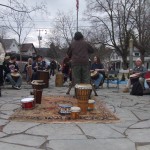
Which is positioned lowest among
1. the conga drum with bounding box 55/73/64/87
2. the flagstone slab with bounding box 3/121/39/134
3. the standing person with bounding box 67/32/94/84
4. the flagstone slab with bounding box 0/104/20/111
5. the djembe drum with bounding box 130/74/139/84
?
the flagstone slab with bounding box 3/121/39/134

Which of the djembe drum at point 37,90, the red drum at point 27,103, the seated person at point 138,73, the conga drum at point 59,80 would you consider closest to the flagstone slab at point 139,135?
the red drum at point 27,103

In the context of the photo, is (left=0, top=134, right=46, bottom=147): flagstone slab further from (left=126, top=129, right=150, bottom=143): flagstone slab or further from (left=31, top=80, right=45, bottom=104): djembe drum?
(left=31, top=80, right=45, bottom=104): djembe drum

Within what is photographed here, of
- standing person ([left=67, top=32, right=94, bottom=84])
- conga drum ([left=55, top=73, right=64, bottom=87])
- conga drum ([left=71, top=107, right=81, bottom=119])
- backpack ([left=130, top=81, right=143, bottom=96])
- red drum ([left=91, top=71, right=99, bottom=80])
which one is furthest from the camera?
conga drum ([left=55, top=73, right=64, bottom=87])

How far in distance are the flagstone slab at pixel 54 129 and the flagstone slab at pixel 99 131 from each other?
0.16 metres

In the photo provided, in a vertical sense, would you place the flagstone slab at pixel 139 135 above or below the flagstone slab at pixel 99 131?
below

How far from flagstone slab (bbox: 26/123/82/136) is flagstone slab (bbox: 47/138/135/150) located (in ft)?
1.82

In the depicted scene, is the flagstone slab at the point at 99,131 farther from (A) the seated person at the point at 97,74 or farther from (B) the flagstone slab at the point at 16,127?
(A) the seated person at the point at 97,74

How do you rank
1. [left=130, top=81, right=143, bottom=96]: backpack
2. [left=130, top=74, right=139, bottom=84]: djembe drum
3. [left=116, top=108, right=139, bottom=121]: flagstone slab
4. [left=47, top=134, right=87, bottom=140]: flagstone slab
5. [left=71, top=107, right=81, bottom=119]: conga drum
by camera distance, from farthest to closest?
[left=130, top=74, right=139, bottom=84]: djembe drum
[left=130, top=81, right=143, bottom=96]: backpack
[left=116, top=108, right=139, bottom=121]: flagstone slab
[left=71, top=107, right=81, bottom=119]: conga drum
[left=47, top=134, right=87, bottom=140]: flagstone slab

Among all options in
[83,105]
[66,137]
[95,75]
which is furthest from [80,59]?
[95,75]

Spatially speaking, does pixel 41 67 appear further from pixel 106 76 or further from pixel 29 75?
pixel 106 76

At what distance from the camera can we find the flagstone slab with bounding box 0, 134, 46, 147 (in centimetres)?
536

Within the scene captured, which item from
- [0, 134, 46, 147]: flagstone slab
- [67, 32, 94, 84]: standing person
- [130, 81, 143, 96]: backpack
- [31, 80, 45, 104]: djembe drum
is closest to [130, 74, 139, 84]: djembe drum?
[130, 81, 143, 96]: backpack

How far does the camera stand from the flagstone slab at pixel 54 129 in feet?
19.8

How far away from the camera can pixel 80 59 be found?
32.6 ft
